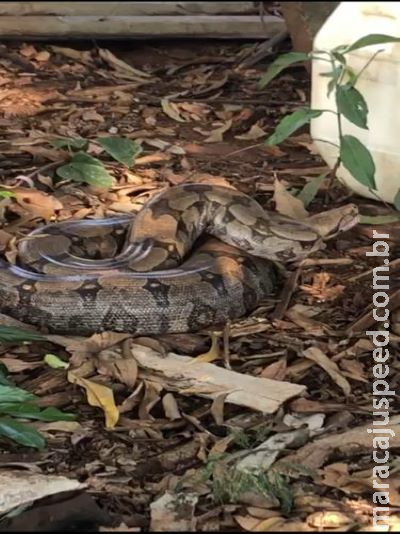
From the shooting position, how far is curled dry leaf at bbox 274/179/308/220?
5.72 m

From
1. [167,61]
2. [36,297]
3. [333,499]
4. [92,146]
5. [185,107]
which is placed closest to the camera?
[333,499]

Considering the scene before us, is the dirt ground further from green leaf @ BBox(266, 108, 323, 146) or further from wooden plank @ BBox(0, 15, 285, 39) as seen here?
wooden plank @ BBox(0, 15, 285, 39)

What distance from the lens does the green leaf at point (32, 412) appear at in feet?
12.4

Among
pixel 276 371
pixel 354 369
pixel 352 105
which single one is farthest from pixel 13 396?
pixel 352 105

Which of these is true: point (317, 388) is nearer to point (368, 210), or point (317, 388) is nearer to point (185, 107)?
point (368, 210)

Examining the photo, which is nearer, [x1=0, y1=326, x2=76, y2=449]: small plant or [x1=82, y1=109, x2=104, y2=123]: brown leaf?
[x1=0, y1=326, x2=76, y2=449]: small plant

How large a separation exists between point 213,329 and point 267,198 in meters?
1.54

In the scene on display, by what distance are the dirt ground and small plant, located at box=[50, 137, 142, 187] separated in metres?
0.07

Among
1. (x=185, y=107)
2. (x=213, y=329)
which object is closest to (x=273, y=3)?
(x=185, y=107)

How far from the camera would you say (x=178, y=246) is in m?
5.22

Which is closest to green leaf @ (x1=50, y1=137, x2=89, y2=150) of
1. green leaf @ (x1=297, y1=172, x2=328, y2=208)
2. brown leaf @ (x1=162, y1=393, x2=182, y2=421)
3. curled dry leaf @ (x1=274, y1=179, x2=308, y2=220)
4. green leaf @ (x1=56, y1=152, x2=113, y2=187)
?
green leaf @ (x1=56, y1=152, x2=113, y2=187)

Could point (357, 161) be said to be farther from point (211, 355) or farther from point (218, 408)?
point (218, 408)

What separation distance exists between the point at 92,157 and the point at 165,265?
5.18 ft

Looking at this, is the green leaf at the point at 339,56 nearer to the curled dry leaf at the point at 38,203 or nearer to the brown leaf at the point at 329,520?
the curled dry leaf at the point at 38,203
